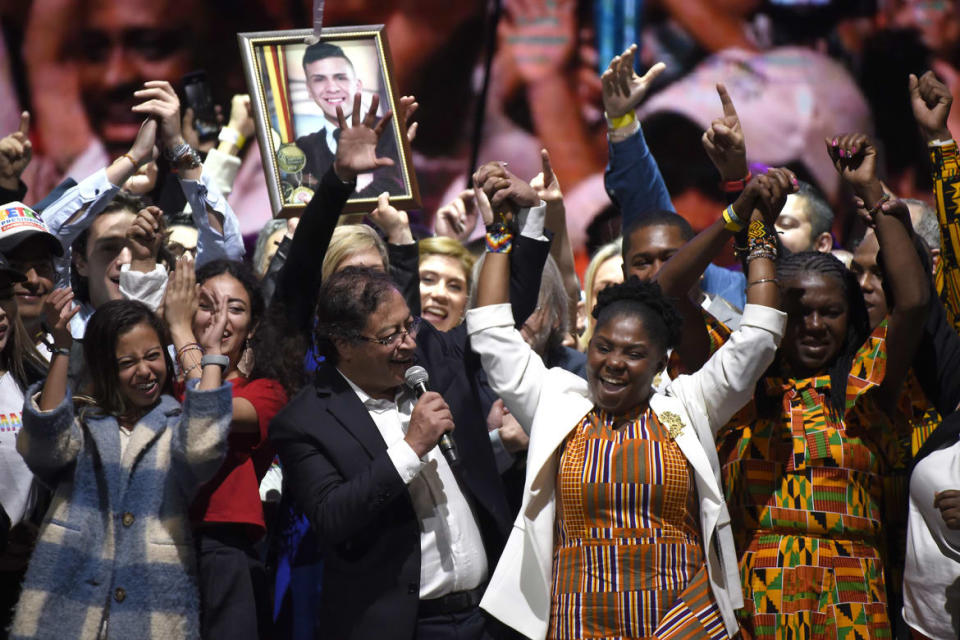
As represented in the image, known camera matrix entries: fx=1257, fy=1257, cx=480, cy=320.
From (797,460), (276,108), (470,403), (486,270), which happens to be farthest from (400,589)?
(276,108)

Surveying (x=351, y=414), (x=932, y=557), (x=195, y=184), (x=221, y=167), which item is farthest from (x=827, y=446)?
(x=221, y=167)

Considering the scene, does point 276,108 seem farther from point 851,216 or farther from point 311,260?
point 851,216

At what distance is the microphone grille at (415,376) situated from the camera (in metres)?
3.84

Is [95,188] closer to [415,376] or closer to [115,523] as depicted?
[115,523]

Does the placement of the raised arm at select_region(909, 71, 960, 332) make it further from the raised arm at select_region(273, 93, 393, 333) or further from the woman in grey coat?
the woman in grey coat

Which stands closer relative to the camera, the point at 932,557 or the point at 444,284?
the point at 932,557

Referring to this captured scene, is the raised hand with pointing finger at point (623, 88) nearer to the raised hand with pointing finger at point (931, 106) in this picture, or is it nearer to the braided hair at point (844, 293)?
the raised hand with pointing finger at point (931, 106)

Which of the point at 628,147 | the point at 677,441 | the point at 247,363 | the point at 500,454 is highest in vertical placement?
the point at 628,147

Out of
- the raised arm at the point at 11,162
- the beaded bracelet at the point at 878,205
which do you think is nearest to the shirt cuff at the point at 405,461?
the beaded bracelet at the point at 878,205

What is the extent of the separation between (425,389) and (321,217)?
2.54 feet

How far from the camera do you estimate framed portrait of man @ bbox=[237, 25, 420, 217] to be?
509 centimetres

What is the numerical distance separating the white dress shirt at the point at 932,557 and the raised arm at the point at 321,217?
2.04 meters

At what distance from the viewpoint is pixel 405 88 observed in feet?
24.8

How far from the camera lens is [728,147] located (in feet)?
13.6
